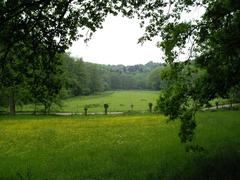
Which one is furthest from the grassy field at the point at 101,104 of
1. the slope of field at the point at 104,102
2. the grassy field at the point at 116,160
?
the grassy field at the point at 116,160

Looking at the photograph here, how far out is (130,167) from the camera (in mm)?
14719

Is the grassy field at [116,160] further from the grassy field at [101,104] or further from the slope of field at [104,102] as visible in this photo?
the grassy field at [101,104]

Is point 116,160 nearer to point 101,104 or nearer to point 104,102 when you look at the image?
point 101,104

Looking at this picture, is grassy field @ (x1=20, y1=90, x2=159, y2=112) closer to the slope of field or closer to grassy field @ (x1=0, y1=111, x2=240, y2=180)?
the slope of field

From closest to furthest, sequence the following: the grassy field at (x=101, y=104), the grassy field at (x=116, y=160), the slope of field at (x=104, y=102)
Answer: the grassy field at (x=116, y=160) → the grassy field at (x=101, y=104) → the slope of field at (x=104, y=102)

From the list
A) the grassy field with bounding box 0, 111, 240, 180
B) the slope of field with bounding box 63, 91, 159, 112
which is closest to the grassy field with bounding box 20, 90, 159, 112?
the slope of field with bounding box 63, 91, 159, 112

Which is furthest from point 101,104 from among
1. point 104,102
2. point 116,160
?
point 116,160

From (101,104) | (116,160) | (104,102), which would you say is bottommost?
(101,104)

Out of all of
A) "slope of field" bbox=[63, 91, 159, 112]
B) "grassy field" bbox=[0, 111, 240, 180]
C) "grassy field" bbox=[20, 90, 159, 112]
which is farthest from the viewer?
"slope of field" bbox=[63, 91, 159, 112]

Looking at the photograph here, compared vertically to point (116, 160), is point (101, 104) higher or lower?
lower

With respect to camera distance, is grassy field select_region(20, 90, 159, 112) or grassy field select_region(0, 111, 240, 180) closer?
grassy field select_region(0, 111, 240, 180)

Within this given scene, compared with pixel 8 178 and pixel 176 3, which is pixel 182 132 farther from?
pixel 8 178

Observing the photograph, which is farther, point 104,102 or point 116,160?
point 104,102

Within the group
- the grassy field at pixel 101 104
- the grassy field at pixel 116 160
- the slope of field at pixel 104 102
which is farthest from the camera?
the slope of field at pixel 104 102
